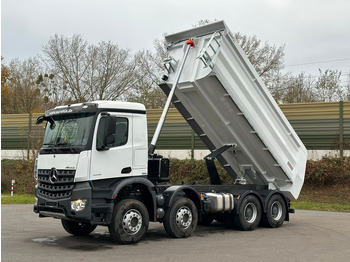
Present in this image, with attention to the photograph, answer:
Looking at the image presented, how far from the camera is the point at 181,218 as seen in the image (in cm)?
1023

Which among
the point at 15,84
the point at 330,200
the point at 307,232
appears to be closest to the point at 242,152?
the point at 307,232

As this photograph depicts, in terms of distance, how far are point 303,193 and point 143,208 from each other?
41.4 feet

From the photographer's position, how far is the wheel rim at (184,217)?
10.2 m

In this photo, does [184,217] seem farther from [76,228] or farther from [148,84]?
[148,84]

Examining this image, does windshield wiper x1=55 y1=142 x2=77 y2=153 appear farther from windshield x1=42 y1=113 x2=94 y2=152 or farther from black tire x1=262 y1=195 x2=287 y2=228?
black tire x1=262 y1=195 x2=287 y2=228

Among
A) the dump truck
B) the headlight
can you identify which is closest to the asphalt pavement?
the dump truck

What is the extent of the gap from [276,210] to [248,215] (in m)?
1.02

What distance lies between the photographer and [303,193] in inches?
811

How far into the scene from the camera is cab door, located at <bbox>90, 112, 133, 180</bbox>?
9125mm

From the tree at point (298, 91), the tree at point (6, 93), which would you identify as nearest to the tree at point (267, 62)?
the tree at point (298, 91)

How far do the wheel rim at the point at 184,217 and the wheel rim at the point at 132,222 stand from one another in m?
1.00

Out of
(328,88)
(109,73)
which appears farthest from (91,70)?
(328,88)

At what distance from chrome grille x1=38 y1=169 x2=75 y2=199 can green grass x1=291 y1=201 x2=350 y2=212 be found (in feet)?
37.5

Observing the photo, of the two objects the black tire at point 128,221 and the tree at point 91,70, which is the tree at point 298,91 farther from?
the black tire at point 128,221
